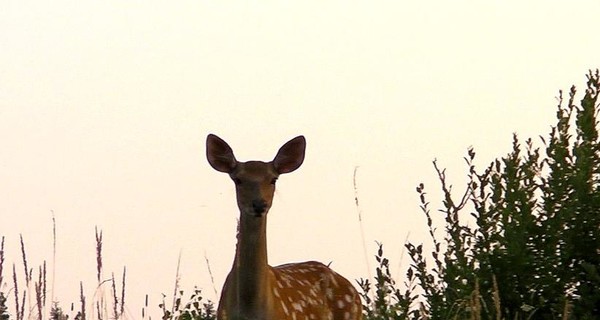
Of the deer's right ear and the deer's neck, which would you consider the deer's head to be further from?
the deer's neck

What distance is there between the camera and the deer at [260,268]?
29.1 ft

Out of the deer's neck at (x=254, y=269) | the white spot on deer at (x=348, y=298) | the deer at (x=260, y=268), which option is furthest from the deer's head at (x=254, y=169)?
the white spot on deer at (x=348, y=298)

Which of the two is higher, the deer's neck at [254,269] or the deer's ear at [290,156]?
the deer's ear at [290,156]

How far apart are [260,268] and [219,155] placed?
3.62 feet

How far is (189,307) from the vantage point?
9555mm

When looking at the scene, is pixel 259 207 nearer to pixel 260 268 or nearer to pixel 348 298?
pixel 260 268

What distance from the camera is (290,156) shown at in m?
10.0

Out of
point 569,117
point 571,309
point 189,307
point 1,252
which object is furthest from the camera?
point 189,307

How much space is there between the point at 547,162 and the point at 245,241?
2.13m

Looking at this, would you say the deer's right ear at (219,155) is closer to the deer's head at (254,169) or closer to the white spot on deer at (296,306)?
the deer's head at (254,169)

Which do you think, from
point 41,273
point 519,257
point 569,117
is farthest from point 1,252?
point 569,117

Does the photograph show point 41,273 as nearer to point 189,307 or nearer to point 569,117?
point 189,307

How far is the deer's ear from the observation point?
9.84m

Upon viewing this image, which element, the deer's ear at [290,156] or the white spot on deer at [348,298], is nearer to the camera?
the deer's ear at [290,156]
